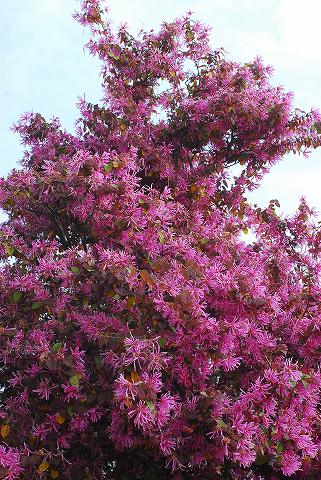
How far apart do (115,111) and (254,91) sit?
1680mm


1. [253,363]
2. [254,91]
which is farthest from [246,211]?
[253,363]

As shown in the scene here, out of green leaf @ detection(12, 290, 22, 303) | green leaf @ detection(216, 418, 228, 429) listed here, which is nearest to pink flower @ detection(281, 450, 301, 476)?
green leaf @ detection(216, 418, 228, 429)

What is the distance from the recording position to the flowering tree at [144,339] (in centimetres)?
398

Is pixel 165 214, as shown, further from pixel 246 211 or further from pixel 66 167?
pixel 246 211

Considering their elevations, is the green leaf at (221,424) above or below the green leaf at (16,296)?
below

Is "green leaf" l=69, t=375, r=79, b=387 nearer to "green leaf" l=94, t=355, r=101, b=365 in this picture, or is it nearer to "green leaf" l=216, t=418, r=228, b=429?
"green leaf" l=94, t=355, r=101, b=365

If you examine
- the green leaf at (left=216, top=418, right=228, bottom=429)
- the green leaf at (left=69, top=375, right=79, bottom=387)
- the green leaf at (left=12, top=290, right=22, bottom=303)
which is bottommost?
the green leaf at (left=69, top=375, right=79, bottom=387)

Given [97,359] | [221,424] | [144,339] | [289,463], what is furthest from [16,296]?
[289,463]

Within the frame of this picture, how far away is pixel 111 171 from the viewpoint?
199 inches

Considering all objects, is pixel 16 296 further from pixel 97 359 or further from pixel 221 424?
pixel 221 424

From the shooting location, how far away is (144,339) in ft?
12.3

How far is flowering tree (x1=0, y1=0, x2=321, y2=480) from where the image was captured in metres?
3.98

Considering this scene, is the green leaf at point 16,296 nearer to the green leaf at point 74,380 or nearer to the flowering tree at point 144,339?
the flowering tree at point 144,339

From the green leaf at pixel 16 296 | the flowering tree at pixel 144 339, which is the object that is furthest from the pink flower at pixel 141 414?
the green leaf at pixel 16 296
